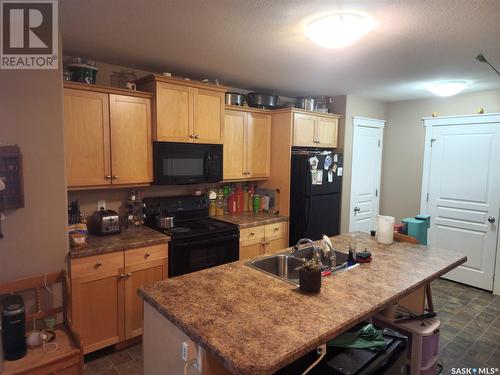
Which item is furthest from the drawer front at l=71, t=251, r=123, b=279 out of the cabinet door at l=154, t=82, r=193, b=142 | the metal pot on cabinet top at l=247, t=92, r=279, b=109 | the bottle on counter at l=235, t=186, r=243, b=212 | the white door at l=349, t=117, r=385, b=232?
the white door at l=349, t=117, r=385, b=232

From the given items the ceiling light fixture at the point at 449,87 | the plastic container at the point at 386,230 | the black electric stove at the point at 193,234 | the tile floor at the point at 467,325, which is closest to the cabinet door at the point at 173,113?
the black electric stove at the point at 193,234

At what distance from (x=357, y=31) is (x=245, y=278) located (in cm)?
165

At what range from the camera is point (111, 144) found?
2.76m

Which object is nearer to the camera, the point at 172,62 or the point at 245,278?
the point at 245,278

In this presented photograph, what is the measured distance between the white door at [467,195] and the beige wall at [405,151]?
26 cm

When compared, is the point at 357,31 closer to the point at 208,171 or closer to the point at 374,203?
the point at 208,171

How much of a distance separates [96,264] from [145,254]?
1.24 ft

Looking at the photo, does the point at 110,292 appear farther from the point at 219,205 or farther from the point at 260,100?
the point at 260,100

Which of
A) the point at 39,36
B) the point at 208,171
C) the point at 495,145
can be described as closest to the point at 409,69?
the point at 495,145

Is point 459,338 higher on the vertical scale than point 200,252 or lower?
lower

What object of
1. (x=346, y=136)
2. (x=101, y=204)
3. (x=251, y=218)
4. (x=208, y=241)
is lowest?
(x=208, y=241)

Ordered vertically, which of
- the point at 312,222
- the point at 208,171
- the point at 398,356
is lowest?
the point at 398,356

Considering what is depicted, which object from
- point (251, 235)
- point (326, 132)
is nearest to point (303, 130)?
point (326, 132)

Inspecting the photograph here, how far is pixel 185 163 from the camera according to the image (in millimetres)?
3211
